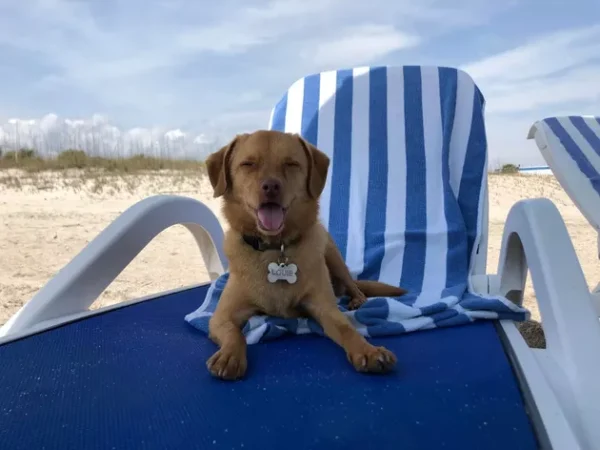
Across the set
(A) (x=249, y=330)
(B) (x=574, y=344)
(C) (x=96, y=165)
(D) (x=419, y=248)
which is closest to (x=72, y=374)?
(A) (x=249, y=330)

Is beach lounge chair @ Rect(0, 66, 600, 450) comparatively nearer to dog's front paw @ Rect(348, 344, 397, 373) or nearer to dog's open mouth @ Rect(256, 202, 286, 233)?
dog's front paw @ Rect(348, 344, 397, 373)

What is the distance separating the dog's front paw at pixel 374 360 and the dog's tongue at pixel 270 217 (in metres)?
0.63

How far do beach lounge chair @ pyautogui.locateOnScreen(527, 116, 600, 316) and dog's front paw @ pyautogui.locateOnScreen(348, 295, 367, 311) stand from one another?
1.26 meters

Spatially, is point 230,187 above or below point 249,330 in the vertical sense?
above

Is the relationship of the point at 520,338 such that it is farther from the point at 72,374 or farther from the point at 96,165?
the point at 96,165

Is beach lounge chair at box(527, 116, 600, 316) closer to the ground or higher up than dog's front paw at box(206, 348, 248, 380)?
higher up

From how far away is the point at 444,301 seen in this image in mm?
2320

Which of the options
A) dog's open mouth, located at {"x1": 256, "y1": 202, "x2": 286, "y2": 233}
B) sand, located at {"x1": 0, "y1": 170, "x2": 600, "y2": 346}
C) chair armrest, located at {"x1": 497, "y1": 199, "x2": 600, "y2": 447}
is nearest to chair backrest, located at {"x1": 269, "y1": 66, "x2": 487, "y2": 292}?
chair armrest, located at {"x1": 497, "y1": 199, "x2": 600, "y2": 447}

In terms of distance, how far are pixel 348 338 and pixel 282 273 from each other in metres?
0.43

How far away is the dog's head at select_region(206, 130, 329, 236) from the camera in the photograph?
2143 mm

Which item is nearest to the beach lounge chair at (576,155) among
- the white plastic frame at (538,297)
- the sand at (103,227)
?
the white plastic frame at (538,297)

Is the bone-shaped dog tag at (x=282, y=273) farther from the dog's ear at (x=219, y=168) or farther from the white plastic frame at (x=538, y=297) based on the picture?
the white plastic frame at (x=538, y=297)

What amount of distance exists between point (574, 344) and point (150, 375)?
123cm

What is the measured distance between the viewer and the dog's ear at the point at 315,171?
2.32 m
